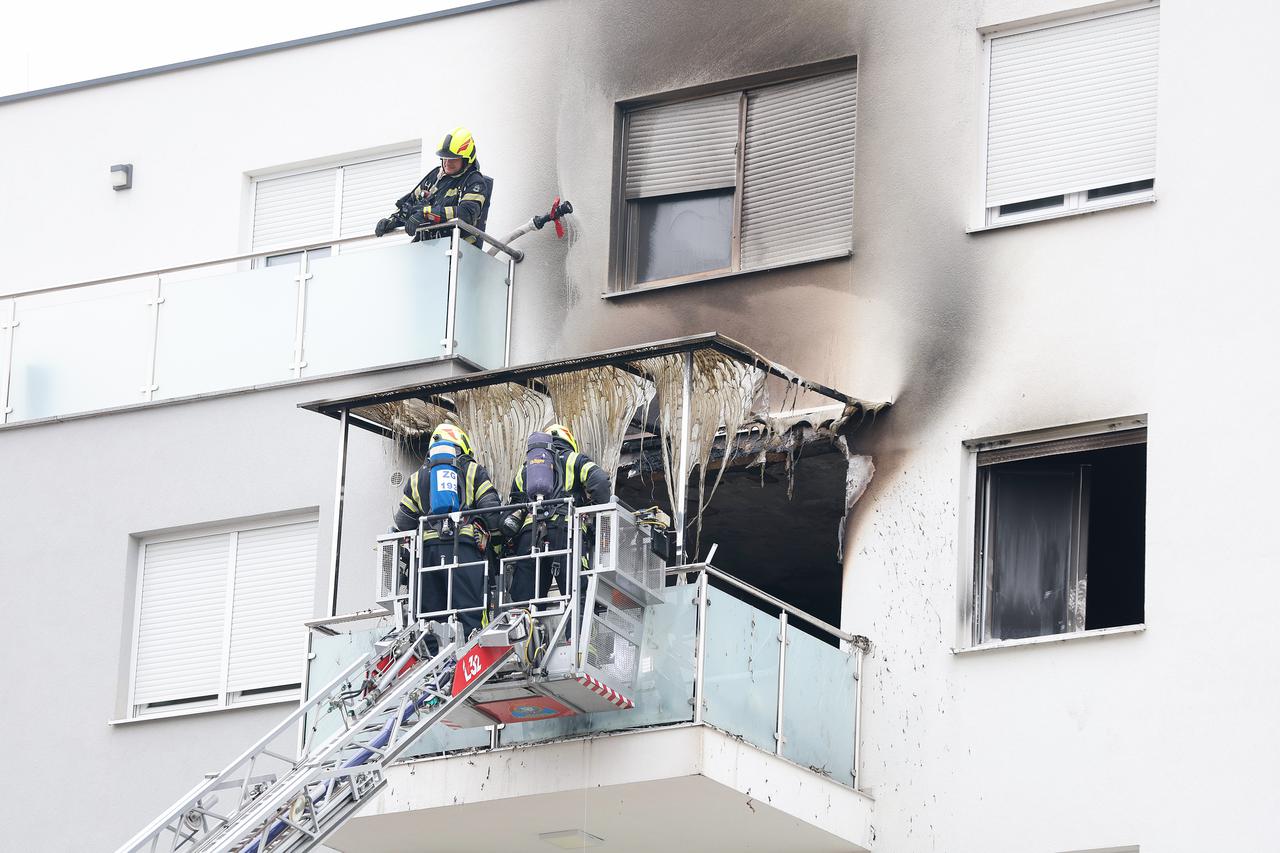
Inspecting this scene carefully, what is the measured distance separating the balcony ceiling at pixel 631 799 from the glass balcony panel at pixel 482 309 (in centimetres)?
375

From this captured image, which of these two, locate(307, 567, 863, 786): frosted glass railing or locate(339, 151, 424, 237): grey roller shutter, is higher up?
locate(339, 151, 424, 237): grey roller shutter

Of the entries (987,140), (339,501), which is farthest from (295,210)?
(987,140)

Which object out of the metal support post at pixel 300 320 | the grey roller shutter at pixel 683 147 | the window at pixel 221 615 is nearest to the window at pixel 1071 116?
the grey roller shutter at pixel 683 147

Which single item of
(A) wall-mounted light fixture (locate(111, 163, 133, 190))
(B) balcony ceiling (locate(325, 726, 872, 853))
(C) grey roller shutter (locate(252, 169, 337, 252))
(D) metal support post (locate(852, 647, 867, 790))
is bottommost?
(B) balcony ceiling (locate(325, 726, 872, 853))

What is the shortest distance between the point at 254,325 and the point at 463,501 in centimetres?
394

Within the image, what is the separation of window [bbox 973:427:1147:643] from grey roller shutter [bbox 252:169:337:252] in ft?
22.3

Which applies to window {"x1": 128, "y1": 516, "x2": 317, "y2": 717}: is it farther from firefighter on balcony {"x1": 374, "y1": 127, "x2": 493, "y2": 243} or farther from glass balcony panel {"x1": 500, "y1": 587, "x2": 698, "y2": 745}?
glass balcony panel {"x1": 500, "y1": 587, "x2": 698, "y2": 745}

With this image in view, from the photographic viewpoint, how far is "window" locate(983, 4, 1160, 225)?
1814 cm

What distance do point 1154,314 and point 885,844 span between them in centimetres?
412

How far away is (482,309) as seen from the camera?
64.4ft

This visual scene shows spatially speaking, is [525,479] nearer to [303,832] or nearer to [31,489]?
[303,832]

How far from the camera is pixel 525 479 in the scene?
1675 cm

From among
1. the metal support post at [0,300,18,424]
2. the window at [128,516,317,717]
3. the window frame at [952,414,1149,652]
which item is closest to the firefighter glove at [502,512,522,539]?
the window frame at [952,414,1149,652]

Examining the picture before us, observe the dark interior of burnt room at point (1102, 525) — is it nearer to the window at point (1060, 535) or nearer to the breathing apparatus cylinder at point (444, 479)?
the window at point (1060, 535)
